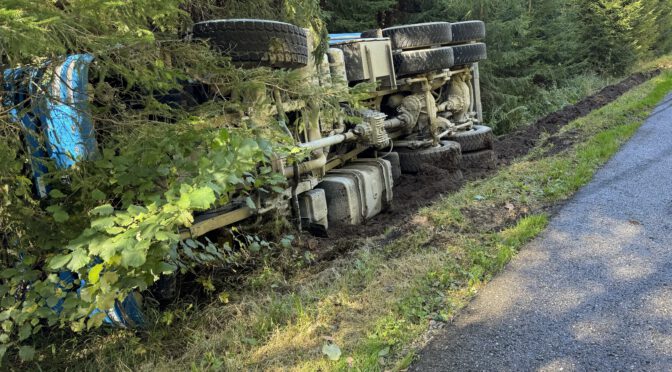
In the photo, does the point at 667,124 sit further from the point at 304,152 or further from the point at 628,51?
the point at 628,51

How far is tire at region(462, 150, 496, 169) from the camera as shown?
793 centimetres

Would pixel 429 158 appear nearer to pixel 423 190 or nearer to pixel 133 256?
pixel 423 190

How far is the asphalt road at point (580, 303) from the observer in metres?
2.80

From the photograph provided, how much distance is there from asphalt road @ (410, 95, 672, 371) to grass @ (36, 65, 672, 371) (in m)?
0.17

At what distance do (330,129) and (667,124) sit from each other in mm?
5173

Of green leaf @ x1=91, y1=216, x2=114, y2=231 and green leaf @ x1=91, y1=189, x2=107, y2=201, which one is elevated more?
green leaf @ x1=91, y1=189, x2=107, y2=201

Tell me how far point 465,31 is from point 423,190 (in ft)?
8.78

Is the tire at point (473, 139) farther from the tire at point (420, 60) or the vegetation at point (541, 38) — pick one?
the vegetation at point (541, 38)

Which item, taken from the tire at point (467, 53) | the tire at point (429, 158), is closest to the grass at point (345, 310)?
the tire at point (429, 158)

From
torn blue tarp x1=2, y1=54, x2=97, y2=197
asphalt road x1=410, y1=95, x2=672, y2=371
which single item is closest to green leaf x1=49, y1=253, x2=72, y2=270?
torn blue tarp x1=2, y1=54, x2=97, y2=197

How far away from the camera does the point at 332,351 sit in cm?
298

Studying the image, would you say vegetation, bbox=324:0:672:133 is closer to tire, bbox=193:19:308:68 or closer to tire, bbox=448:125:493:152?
tire, bbox=448:125:493:152

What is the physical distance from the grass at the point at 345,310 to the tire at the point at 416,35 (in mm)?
2886

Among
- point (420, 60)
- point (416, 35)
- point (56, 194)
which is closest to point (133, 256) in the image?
point (56, 194)
